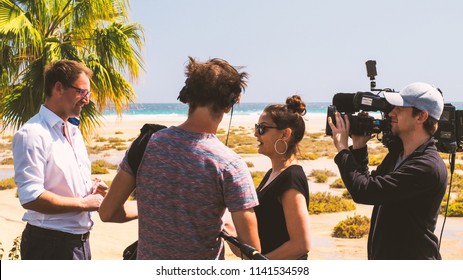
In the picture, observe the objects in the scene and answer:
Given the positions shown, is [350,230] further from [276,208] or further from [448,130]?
[276,208]

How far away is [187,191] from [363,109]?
4.18ft

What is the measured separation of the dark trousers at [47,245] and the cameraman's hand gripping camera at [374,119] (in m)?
1.50

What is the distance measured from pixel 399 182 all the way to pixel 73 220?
5.52 feet

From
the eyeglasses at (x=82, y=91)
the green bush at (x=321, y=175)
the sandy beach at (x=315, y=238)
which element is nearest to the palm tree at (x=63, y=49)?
the sandy beach at (x=315, y=238)

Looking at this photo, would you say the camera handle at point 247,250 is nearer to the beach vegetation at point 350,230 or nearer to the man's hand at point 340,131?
the man's hand at point 340,131

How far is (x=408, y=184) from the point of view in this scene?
268 centimetres

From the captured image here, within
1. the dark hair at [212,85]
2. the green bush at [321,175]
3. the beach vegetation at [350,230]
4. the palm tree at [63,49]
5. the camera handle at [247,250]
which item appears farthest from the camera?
the green bush at [321,175]

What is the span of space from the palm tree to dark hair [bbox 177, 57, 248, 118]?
4822 mm

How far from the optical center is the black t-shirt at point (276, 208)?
2824mm

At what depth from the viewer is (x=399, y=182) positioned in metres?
2.68

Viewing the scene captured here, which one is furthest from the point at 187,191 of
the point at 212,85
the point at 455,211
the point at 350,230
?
the point at 455,211

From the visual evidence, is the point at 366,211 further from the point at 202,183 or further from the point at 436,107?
the point at 202,183

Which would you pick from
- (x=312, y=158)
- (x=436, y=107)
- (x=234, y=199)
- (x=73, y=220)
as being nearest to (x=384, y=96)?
(x=436, y=107)

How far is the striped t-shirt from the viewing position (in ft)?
7.13
